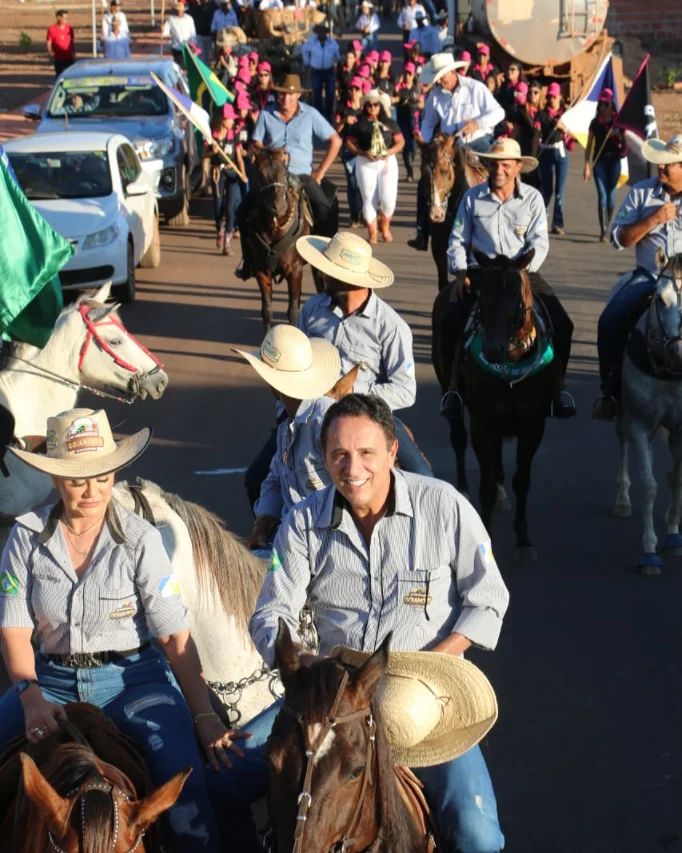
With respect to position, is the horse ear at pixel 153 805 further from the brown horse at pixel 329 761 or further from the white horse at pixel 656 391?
the white horse at pixel 656 391

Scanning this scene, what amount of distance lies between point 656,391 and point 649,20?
30088mm

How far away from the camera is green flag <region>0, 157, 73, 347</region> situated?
29.1 ft

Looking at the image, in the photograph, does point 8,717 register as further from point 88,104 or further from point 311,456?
point 88,104

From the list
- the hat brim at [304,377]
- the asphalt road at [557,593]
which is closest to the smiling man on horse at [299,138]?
the asphalt road at [557,593]

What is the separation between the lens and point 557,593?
905 centimetres

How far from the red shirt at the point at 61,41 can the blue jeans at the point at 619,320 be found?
28.3 m

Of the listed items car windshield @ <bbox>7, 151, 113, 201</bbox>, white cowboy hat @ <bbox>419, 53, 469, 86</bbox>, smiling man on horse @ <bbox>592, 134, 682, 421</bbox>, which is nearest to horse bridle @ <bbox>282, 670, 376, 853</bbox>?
smiling man on horse @ <bbox>592, 134, 682, 421</bbox>

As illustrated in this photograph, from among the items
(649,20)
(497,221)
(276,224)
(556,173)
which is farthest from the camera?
(649,20)

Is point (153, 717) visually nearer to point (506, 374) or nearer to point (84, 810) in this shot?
point (84, 810)

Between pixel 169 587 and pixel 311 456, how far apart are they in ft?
5.52

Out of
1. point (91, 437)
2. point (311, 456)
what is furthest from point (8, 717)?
point (311, 456)

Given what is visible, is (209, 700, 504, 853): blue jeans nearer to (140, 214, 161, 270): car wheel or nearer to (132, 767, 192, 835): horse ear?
(132, 767, 192, 835): horse ear

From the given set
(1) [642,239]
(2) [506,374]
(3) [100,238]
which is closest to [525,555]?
(2) [506,374]

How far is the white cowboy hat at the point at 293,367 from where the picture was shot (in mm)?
6180
